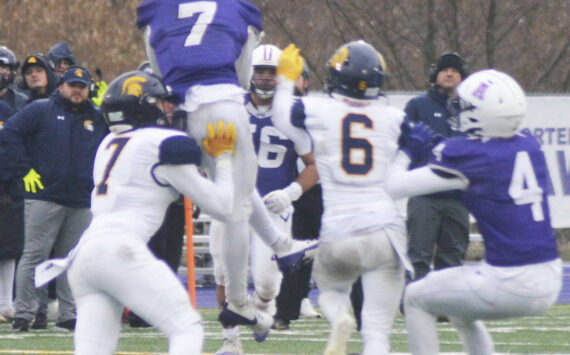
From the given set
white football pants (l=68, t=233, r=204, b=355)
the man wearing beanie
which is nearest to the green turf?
the man wearing beanie

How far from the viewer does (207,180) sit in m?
6.11

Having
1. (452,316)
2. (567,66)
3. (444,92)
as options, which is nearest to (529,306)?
(452,316)

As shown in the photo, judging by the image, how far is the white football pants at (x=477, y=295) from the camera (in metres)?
6.16

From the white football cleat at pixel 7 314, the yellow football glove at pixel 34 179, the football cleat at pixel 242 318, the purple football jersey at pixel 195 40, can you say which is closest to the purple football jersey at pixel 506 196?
the purple football jersey at pixel 195 40

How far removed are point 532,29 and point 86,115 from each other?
1567 cm

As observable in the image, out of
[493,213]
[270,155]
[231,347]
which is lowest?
[231,347]

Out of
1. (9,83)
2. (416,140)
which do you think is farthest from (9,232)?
(416,140)

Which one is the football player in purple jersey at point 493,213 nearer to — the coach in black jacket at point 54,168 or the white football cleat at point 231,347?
the white football cleat at point 231,347

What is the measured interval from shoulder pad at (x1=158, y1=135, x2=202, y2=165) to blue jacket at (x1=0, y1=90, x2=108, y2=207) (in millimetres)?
4173

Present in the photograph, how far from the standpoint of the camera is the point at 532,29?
2456 centimetres

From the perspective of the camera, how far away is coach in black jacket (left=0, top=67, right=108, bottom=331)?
32.9 ft

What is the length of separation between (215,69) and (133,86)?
0.71 metres

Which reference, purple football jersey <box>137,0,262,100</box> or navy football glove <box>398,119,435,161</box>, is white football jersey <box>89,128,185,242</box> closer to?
purple football jersey <box>137,0,262,100</box>

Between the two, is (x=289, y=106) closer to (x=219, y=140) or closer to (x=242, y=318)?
(x=219, y=140)
